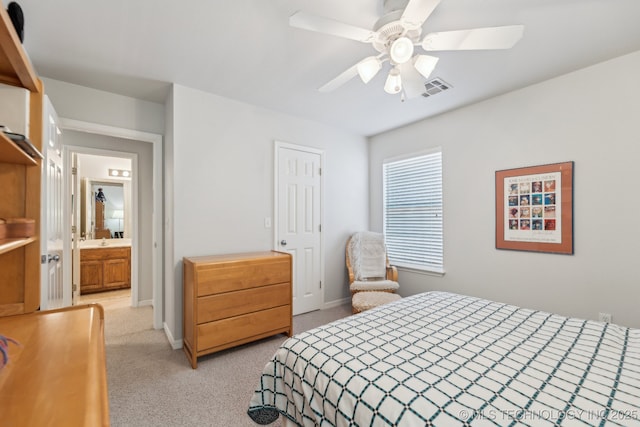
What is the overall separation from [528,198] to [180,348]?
12.2 ft

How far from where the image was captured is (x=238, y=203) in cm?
315

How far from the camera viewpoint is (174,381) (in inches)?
86.3

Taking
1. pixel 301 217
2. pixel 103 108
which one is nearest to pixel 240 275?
pixel 301 217

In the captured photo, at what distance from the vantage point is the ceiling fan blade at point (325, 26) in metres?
1.37

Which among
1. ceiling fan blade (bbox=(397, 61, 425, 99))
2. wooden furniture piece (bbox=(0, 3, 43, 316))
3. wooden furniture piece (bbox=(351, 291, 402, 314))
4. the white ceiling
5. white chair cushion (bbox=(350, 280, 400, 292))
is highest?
the white ceiling

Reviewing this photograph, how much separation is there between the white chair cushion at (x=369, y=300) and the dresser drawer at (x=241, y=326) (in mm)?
744

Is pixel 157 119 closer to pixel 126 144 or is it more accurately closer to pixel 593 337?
pixel 126 144

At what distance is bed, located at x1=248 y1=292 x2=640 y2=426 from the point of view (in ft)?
3.01

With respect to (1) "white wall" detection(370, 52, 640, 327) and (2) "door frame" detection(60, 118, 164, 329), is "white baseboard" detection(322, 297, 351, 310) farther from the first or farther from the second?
(2) "door frame" detection(60, 118, 164, 329)

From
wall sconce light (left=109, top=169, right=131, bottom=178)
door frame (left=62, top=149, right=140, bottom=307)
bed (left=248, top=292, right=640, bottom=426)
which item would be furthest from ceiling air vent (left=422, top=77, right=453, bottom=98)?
wall sconce light (left=109, top=169, right=131, bottom=178)

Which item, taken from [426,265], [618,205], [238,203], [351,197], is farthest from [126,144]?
[618,205]

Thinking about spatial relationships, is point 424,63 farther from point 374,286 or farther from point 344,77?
point 374,286

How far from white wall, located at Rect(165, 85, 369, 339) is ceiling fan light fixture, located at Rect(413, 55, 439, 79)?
2.07 meters

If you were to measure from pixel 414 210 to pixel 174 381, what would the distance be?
10.7 feet
